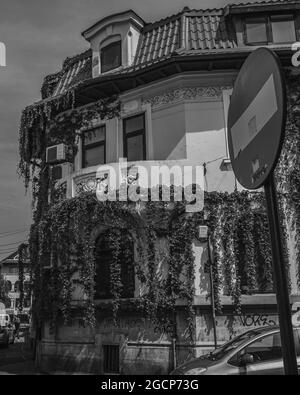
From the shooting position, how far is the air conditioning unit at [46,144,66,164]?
50.8 feet

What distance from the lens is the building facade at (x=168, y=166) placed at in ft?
40.7

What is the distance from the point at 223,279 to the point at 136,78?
6.69 meters

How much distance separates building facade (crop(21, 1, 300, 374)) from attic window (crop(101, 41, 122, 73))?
0.04 m

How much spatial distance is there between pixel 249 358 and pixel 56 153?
1019 centimetres

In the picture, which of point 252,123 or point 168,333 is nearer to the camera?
point 252,123

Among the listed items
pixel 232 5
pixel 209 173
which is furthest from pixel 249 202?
pixel 232 5

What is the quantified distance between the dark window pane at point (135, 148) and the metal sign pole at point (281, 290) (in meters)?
12.2

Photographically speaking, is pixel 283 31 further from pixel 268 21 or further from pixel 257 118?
pixel 257 118

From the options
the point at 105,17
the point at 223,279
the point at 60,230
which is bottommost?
the point at 223,279

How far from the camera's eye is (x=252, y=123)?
233 cm

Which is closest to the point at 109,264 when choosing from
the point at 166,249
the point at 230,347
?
the point at 166,249

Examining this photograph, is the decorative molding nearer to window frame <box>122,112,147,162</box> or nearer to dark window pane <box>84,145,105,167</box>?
window frame <box>122,112,147,162</box>

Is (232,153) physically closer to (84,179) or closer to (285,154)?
(285,154)

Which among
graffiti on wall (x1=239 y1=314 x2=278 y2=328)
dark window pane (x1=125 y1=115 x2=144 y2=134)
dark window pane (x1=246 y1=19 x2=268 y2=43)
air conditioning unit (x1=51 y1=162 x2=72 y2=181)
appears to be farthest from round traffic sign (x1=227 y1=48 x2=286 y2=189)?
air conditioning unit (x1=51 y1=162 x2=72 y2=181)
